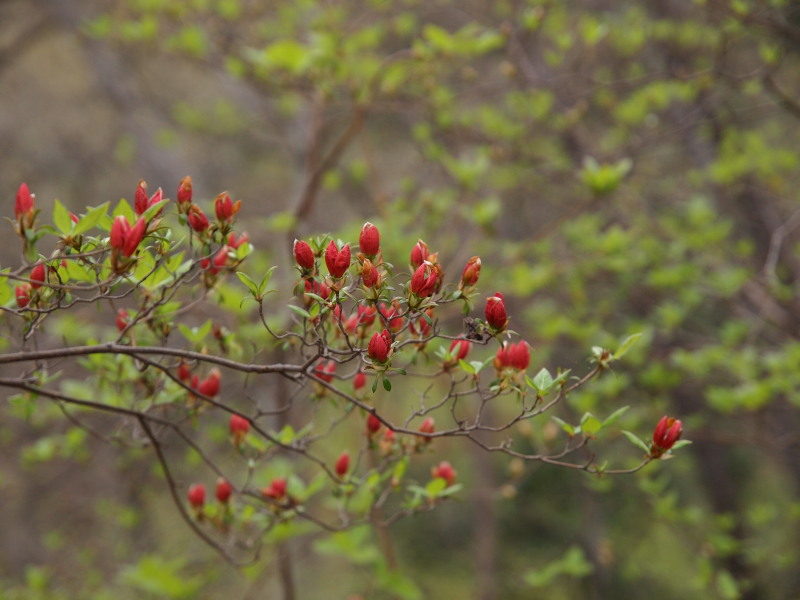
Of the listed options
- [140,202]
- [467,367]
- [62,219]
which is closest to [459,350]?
[467,367]

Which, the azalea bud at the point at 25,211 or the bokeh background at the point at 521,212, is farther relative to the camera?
the bokeh background at the point at 521,212

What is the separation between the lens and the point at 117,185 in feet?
24.9

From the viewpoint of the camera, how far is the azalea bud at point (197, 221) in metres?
1.29

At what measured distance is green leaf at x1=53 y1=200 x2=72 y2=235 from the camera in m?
1.11

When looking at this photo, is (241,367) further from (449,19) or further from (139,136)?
(449,19)

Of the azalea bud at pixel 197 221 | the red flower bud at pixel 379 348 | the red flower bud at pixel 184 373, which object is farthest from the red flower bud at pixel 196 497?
the red flower bud at pixel 379 348

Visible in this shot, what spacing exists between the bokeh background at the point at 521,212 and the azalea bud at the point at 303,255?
1.33 metres

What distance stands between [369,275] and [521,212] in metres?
5.02

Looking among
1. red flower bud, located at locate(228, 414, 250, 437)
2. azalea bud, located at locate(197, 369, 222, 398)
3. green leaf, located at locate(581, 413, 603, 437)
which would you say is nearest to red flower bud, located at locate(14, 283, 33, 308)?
azalea bud, located at locate(197, 369, 222, 398)

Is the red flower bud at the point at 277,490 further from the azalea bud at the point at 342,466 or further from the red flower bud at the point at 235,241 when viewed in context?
the red flower bud at the point at 235,241

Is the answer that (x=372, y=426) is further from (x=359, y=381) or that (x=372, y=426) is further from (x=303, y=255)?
(x=303, y=255)

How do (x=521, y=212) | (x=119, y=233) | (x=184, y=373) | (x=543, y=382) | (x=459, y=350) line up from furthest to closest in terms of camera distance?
(x=521, y=212), (x=184, y=373), (x=459, y=350), (x=543, y=382), (x=119, y=233)

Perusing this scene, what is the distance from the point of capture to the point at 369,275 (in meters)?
1.13

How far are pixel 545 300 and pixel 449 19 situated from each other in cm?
294
